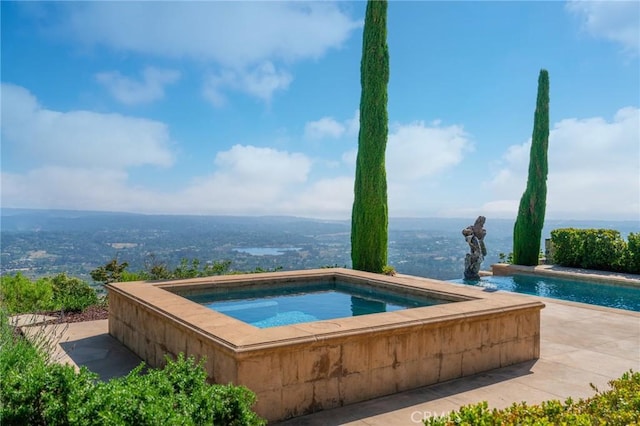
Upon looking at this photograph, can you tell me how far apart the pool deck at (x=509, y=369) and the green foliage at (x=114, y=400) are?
4.19 feet

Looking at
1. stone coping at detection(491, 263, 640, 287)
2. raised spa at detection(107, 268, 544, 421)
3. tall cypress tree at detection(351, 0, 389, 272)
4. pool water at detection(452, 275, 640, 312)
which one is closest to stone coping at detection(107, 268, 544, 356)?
raised spa at detection(107, 268, 544, 421)

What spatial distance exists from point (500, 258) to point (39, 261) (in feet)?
71.7

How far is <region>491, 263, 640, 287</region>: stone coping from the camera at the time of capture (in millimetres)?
12930

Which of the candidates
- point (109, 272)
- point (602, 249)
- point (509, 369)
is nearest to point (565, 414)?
point (509, 369)

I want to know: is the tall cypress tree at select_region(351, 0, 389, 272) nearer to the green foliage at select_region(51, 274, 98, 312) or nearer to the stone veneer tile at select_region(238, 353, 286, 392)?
the green foliage at select_region(51, 274, 98, 312)

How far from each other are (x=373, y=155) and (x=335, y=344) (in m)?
8.31

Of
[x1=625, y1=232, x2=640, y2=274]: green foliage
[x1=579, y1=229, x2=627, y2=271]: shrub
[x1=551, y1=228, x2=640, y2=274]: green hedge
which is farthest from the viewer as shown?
[x1=579, y1=229, x2=627, y2=271]: shrub

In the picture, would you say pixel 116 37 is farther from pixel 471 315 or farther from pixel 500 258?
pixel 500 258

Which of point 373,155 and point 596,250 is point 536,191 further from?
point 373,155

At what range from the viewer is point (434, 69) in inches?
474

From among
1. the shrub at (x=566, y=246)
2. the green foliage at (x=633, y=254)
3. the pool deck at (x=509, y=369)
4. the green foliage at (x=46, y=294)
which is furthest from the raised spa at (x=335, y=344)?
the shrub at (x=566, y=246)

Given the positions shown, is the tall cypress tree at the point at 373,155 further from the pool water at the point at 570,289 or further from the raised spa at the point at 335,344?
the raised spa at the point at 335,344

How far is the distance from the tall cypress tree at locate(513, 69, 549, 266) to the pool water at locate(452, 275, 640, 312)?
233 cm

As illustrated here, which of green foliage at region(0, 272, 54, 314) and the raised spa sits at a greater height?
the raised spa
